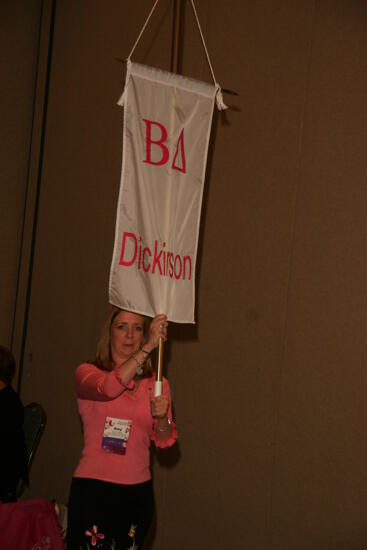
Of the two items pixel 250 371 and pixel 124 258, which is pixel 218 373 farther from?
pixel 124 258

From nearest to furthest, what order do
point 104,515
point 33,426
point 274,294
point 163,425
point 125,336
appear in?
point 104,515
point 163,425
point 125,336
point 274,294
point 33,426

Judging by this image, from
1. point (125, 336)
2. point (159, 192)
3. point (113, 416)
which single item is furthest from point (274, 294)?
point (113, 416)

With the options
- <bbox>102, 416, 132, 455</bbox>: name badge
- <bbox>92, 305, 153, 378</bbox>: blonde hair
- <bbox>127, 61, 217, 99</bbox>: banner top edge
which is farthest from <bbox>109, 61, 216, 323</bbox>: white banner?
<bbox>102, 416, 132, 455</bbox>: name badge

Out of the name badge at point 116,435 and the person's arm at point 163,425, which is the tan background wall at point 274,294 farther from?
the name badge at point 116,435

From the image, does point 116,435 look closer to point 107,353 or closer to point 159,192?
point 107,353

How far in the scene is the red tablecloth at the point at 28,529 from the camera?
346 cm

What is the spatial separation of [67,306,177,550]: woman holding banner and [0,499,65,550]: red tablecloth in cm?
40

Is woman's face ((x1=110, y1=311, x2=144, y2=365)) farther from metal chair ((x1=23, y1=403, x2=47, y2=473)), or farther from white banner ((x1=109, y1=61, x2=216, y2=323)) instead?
metal chair ((x1=23, y1=403, x2=47, y2=473))

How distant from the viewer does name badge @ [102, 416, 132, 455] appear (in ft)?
10.4

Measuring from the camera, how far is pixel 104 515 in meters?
3.10

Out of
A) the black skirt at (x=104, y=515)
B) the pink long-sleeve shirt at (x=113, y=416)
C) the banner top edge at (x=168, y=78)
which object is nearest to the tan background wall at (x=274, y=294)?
the banner top edge at (x=168, y=78)

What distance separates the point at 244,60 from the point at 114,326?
2009mm

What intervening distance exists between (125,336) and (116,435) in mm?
457

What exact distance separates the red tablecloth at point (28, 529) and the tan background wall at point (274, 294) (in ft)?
3.91
